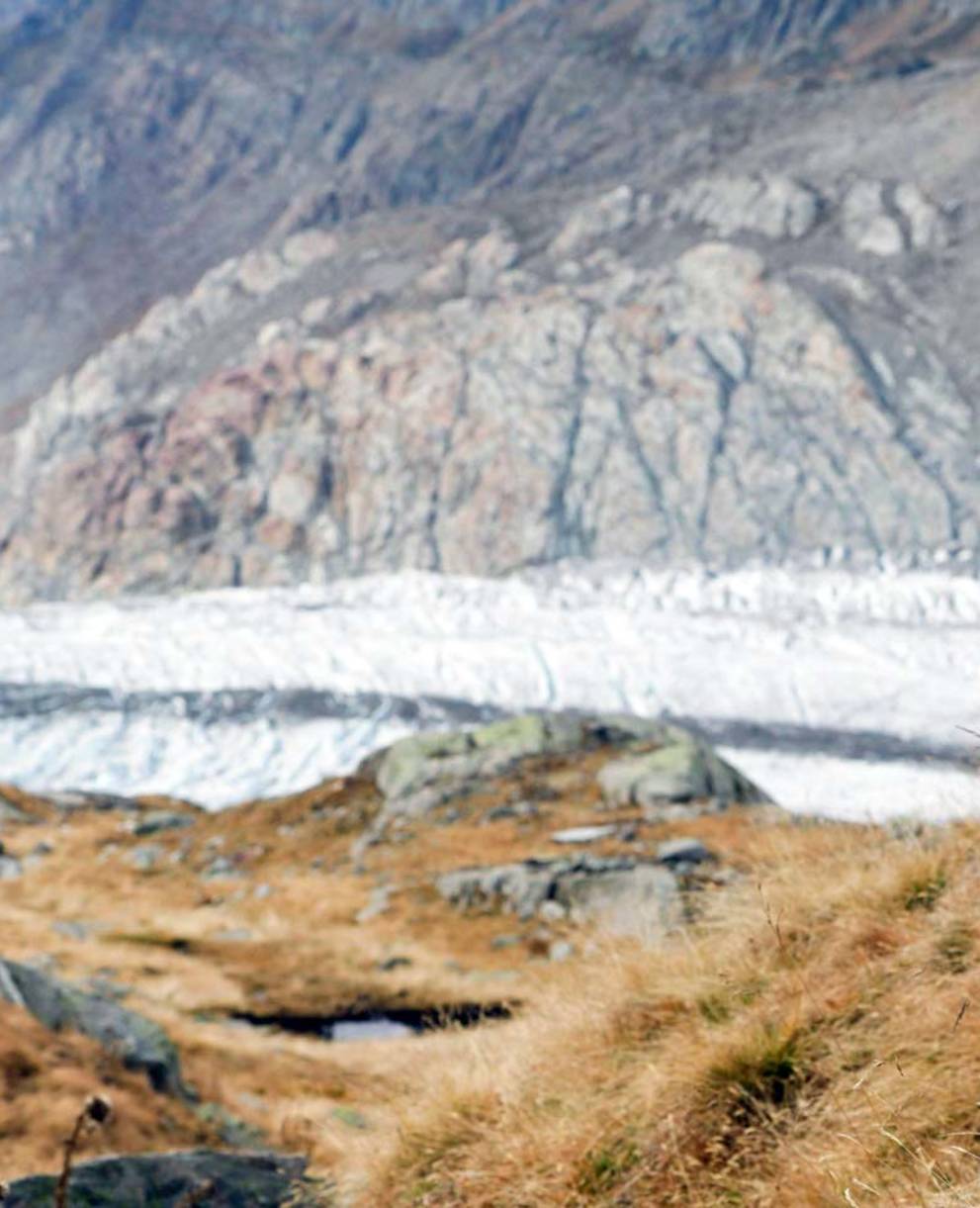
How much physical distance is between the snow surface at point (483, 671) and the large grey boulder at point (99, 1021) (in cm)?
6991

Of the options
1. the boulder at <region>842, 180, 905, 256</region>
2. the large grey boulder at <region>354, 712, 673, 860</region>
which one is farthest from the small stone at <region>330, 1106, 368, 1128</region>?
the boulder at <region>842, 180, 905, 256</region>

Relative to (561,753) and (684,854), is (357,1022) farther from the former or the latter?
(561,753)

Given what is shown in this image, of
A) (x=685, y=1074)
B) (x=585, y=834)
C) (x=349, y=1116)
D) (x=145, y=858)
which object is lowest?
(x=145, y=858)

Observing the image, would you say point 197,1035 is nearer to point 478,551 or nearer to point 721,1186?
point 721,1186

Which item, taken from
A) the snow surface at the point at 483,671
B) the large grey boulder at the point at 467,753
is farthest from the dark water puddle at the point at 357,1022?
the snow surface at the point at 483,671

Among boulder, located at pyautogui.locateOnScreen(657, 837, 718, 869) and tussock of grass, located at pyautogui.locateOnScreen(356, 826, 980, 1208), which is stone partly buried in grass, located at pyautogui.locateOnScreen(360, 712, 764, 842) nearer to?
boulder, located at pyautogui.locateOnScreen(657, 837, 718, 869)

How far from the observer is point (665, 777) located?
2939 centimetres

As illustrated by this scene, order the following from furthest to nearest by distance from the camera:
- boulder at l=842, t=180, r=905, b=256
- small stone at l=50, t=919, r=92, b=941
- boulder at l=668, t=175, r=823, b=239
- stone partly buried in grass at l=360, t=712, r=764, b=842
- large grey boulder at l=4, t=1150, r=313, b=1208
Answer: boulder at l=668, t=175, r=823, b=239
boulder at l=842, t=180, r=905, b=256
stone partly buried in grass at l=360, t=712, r=764, b=842
small stone at l=50, t=919, r=92, b=941
large grey boulder at l=4, t=1150, r=313, b=1208

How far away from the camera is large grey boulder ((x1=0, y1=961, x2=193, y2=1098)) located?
859 centimetres

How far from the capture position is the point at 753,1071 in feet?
14.5

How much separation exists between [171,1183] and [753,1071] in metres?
3.58

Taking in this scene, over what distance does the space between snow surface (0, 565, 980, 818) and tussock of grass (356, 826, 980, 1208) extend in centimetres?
7222

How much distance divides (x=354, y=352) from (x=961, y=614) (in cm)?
9654

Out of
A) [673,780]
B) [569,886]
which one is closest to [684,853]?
[569,886]
